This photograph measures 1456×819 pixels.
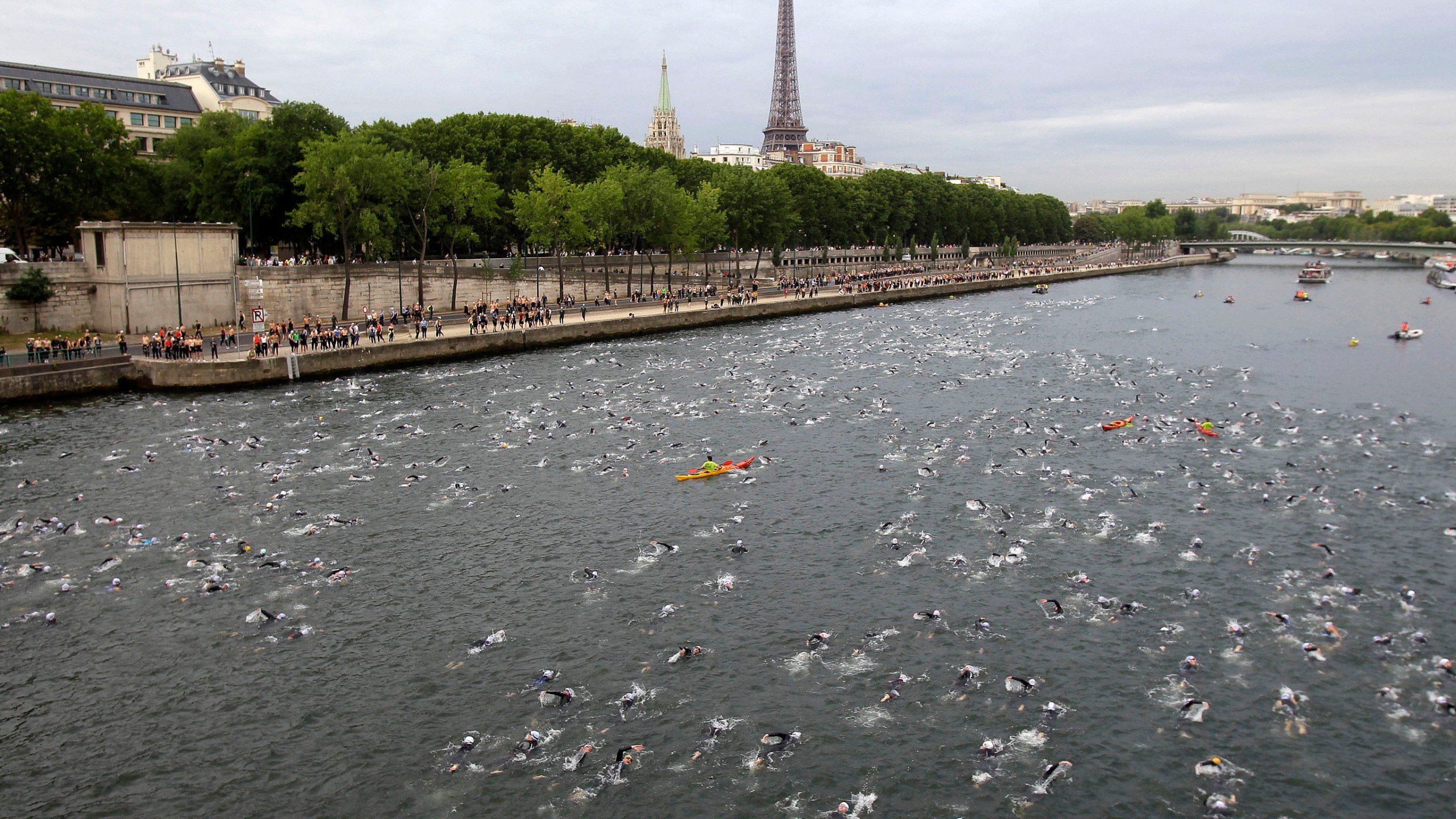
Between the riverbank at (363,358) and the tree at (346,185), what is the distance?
503 inches

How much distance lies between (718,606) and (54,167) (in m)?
67.7

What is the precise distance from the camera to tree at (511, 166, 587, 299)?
86.4 m

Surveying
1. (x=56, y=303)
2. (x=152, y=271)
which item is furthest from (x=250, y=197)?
(x=56, y=303)

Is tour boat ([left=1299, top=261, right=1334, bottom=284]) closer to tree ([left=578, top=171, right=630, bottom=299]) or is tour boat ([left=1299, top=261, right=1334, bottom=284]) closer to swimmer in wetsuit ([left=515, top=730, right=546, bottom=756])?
tree ([left=578, top=171, right=630, bottom=299])

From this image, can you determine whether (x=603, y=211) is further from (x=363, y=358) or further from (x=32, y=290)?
(x=32, y=290)

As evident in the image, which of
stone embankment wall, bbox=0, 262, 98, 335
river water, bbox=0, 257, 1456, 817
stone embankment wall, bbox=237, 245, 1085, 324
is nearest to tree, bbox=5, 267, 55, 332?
stone embankment wall, bbox=0, 262, 98, 335

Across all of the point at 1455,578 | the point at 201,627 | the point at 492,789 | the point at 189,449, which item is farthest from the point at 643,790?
the point at 189,449

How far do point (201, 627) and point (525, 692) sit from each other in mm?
9187

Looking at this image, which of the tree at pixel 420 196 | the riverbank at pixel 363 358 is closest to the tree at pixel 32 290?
the riverbank at pixel 363 358

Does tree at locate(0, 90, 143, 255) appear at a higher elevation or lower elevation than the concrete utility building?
higher

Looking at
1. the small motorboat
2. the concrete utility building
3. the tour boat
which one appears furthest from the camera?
the tour boat

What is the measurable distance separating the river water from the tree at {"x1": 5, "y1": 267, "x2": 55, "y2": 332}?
14.3 metres

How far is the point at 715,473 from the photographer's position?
3766cm

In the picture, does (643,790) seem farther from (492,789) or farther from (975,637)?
(975,637)
